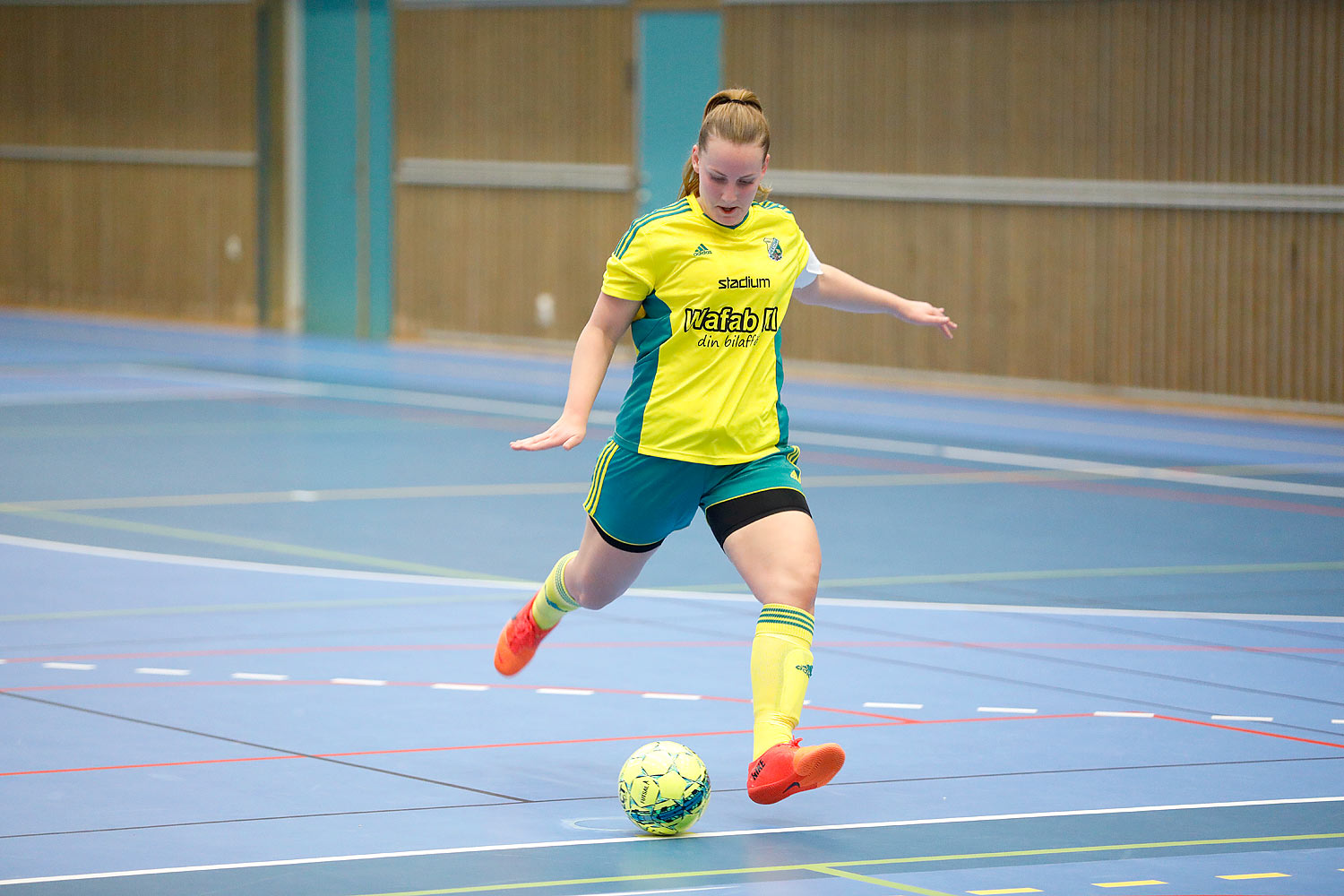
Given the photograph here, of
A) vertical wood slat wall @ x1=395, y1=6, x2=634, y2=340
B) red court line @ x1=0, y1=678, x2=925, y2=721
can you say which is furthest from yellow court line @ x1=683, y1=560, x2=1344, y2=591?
vertical wood slat wall @ x1=395, y1=6, x2=634, y2=340

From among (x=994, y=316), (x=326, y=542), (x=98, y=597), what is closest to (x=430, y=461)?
(x=326, y=542)

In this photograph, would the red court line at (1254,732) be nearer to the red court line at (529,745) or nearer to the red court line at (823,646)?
the red court line at (529,745)

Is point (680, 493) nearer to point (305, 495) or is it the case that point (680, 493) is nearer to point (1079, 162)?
point (305, 495)

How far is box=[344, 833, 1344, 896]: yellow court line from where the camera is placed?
18.0 ft

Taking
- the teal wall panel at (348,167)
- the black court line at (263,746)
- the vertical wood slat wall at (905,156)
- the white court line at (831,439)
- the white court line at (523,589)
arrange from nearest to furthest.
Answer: the black court line at (263,746) < the white court line at (523,589) < the white court line at (831,439) < the vertical wood slat wall at (905,156) < the teal wall panel at (348,167)

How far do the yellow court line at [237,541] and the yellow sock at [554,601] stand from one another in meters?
3.44

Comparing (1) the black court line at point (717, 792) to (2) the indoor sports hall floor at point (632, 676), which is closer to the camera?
(2) the indoor sports hall floor at point (632, 676)

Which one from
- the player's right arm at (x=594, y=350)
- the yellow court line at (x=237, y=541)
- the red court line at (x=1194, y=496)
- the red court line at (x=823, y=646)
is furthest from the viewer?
the red court line at (x=1194, y=496)

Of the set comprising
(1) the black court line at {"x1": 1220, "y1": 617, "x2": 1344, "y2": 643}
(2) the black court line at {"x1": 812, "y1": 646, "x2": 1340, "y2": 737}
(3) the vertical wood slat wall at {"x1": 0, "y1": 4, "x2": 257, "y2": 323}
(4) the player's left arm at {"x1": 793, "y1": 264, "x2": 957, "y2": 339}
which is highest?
(3) the vertical wood slat wall at {"x1": 0, "y1": 4, "x2": 257, "y2": 323}

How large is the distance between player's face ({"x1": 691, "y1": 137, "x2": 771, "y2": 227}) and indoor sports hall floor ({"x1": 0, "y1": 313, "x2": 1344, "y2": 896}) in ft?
5.76

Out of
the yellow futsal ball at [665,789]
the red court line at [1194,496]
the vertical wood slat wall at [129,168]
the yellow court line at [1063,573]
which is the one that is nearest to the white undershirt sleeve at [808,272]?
the yellow futsal ball at [665,789]

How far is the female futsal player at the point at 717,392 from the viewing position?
6.19 meters

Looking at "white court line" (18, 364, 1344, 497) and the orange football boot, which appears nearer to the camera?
the orange football boot

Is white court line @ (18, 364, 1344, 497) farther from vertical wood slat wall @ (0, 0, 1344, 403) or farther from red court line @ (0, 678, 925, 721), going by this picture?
red court line @ (0, 678, 925, 721)
